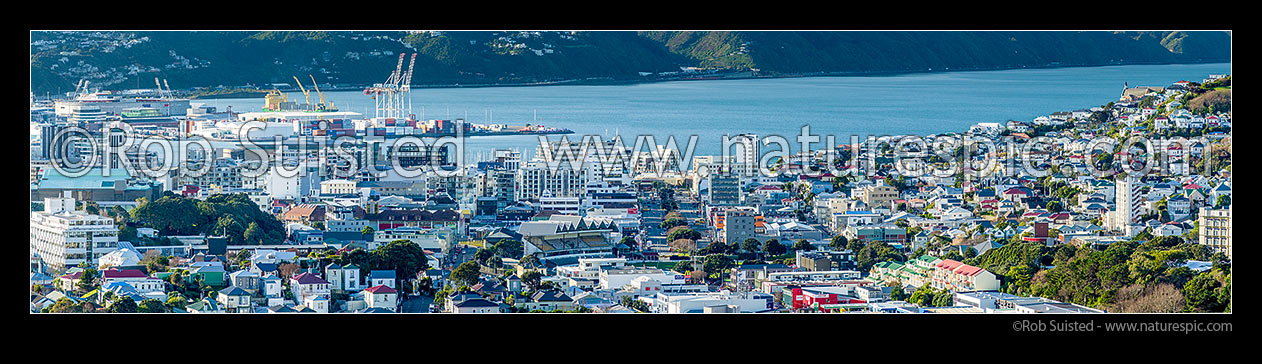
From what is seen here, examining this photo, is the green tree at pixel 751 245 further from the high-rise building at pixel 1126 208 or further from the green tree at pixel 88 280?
the green tree at pixel 88 280

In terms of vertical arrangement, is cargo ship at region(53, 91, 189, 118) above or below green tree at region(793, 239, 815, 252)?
above

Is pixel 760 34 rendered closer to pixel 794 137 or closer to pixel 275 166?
pixel 794 137

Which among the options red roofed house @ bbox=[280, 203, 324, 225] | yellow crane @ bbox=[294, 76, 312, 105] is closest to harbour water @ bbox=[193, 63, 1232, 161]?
yellow crane @ bbox=[294, 76, 312, 105]

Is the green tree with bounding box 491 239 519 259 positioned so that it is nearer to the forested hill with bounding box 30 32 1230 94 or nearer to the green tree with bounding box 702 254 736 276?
the green tree with bounding box 702 254 736 276

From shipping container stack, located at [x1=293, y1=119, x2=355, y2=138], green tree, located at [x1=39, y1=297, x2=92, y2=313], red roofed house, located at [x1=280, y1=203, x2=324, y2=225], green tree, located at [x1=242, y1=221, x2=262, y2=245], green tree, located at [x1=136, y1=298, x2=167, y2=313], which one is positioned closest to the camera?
green tree, located at [x1=39, y1=297, x2=92, y2=313]

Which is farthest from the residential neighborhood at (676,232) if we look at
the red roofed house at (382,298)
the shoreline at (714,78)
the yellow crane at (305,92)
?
the shoreline at (714,78)

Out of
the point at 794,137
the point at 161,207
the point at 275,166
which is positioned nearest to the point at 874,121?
the point at 794,137

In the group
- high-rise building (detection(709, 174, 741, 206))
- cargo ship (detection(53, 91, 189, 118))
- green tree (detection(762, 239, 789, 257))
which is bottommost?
green tree (detection(762, 239, 789, 257))
